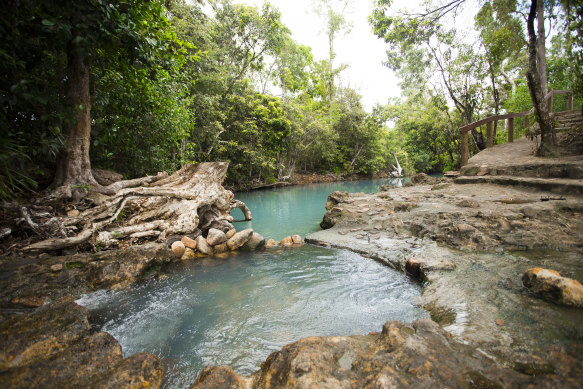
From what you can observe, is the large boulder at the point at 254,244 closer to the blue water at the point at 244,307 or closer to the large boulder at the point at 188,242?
the blue water at the point at 244,307

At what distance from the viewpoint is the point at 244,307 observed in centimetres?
322

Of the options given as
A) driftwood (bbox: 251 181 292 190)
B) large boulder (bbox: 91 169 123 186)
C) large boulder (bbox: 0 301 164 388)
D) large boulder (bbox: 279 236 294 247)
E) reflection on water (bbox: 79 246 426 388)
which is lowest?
reflection on water (bbox: 79 246 426 388)

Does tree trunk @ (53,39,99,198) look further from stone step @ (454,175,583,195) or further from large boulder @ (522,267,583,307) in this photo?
stone step @ (454,175,583,195)

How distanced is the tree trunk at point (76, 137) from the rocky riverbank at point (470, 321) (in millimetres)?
4934

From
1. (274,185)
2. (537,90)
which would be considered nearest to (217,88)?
(274,185)

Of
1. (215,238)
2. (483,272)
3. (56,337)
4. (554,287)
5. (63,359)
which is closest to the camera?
(63,359)

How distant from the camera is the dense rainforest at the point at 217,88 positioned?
3.62 metres

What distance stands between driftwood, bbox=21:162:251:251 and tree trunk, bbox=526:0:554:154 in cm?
911

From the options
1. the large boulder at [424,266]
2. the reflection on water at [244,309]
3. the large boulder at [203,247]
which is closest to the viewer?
the reflection on water at [244,309]

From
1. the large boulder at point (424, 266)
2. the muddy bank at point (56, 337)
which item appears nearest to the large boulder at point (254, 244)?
the muddy bank at point (56, 337)

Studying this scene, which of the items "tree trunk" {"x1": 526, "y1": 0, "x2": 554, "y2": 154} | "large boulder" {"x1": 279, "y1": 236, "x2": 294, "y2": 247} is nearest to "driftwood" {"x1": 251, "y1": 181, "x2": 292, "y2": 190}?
"large boulder" {"x1": 279, "y1": 236, "x2": 294, "y2": 247}

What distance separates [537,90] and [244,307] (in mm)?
9230

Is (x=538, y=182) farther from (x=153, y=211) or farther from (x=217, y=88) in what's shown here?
(x=217, y=88)

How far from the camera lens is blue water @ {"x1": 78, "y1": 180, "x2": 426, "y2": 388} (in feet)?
8.00
